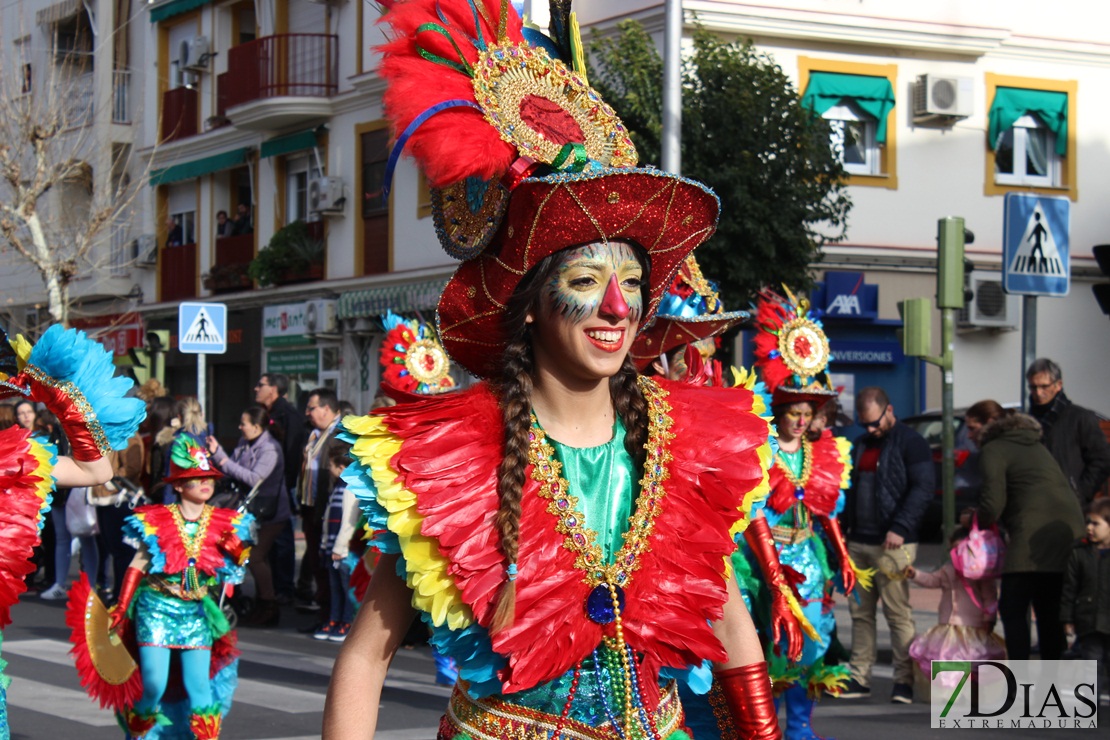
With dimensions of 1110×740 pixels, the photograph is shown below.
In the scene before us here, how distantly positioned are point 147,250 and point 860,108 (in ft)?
56.6

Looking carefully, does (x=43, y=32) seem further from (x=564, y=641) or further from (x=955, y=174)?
(x=564, y=641)

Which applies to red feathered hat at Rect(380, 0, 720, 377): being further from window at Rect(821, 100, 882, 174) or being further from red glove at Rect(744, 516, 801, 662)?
window at Rect(821, 100, 882, 174)

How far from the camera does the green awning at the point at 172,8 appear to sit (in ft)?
99.2

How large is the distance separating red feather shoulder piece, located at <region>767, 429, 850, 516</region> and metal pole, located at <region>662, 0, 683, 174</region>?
14.3ft

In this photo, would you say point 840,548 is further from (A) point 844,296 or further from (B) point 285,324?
(B) point 285,324

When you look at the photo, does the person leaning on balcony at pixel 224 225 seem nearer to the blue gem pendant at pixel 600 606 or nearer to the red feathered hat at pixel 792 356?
the red feathered hat at pixel 792 356

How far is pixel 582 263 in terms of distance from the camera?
10.4 feet

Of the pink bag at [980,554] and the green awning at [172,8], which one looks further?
the green awning at [172,8]

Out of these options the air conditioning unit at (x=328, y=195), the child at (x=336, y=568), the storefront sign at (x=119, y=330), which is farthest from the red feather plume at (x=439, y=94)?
the storefront sign at (x=119, y=330)

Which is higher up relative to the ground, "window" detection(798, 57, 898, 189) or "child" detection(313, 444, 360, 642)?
"window" detection(798, 57, 898, 189)

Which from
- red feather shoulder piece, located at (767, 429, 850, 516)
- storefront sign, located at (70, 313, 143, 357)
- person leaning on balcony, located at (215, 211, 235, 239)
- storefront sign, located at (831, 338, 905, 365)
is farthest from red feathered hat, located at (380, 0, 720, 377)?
storefront sign, located at (70, 313, 143, 357)

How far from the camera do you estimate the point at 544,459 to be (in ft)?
10.5

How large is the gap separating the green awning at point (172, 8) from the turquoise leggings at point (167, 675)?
24598 millimetres

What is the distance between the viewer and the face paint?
3.15 metres
